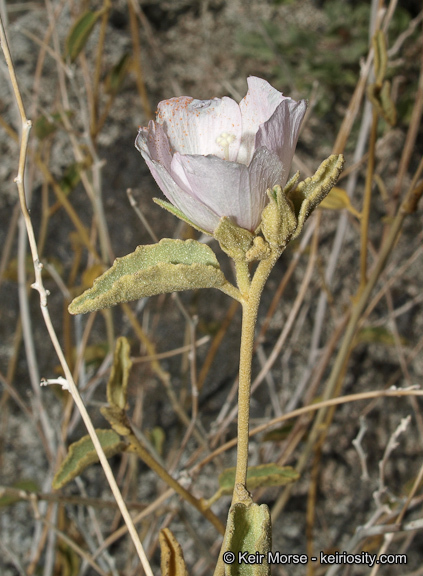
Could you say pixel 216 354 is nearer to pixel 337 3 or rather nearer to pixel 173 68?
pixel 173 68

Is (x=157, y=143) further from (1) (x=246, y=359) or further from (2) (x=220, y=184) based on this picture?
(1) (x=246, y=359)

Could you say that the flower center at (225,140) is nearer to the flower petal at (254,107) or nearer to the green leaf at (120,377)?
the flower petal at (254,107)

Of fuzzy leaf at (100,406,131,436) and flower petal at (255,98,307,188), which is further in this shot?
fuzzy leaf at (100,406,131,436)

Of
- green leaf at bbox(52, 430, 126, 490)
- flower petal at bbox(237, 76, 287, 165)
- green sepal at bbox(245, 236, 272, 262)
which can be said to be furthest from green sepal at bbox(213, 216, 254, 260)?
green leaf at bbox(52, 430, 126, 490)

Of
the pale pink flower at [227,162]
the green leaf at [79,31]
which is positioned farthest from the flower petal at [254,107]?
the green leaf at [79,31]

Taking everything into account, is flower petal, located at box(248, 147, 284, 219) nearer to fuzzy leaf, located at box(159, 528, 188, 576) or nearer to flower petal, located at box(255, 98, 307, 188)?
flower petal, located at box(255, 98, 307, 188)

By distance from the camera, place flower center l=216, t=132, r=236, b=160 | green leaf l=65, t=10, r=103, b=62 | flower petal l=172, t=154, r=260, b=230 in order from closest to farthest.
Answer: flower petal l=172, t=154, r=260, b=230
flower center l=216, t=132, r=236, b=160
green leaf l=65, t=10, r=103, b=62

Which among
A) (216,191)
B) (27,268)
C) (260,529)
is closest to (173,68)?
(27,268)
